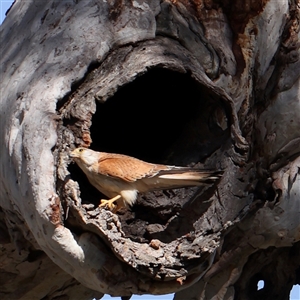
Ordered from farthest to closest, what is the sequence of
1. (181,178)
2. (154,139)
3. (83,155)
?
(154,139), (181,178), (83,155)

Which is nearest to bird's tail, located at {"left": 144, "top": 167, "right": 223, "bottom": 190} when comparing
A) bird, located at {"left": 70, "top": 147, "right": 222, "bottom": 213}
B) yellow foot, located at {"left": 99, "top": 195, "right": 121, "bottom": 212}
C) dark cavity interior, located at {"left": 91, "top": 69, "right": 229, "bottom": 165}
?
bird, located at {"left": 70, "top": 147, "right": 222, "bottom": 213}

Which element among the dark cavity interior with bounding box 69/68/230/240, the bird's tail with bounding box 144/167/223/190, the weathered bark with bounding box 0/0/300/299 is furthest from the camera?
the dark cavity interior with bounding box 69/68/230/240

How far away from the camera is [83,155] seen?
306 cm

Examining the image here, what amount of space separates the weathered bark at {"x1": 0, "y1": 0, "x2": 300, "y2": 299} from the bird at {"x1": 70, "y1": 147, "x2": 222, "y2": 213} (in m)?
0.08

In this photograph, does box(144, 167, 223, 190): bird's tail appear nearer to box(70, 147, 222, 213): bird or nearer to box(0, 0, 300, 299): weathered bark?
box(70, 147, 222, 213): bird

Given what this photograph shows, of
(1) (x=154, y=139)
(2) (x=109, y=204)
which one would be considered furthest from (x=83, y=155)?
(1) (x=154, y=139)

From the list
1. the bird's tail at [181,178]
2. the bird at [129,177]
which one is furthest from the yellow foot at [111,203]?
the bird's tail at [181,178]

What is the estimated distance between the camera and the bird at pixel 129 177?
317 cm

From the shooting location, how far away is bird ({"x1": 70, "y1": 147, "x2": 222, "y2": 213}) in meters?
3.17

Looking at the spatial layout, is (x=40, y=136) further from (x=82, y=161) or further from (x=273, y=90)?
(x=273, y=90)

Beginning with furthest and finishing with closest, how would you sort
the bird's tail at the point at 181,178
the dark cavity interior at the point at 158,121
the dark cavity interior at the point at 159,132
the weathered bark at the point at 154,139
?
the dark cavity interior at the point at 158,121
the dark cavity interior at the point at 159,132
the bird's tail at the point at 181,178
the weathered bark at the point at 154,139

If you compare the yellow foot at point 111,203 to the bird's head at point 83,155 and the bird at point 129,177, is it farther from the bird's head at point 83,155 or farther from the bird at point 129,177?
the bird's head at point 83,155

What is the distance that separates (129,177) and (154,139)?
0.61 m

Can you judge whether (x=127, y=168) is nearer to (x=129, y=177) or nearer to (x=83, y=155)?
(x=129, y=177)
